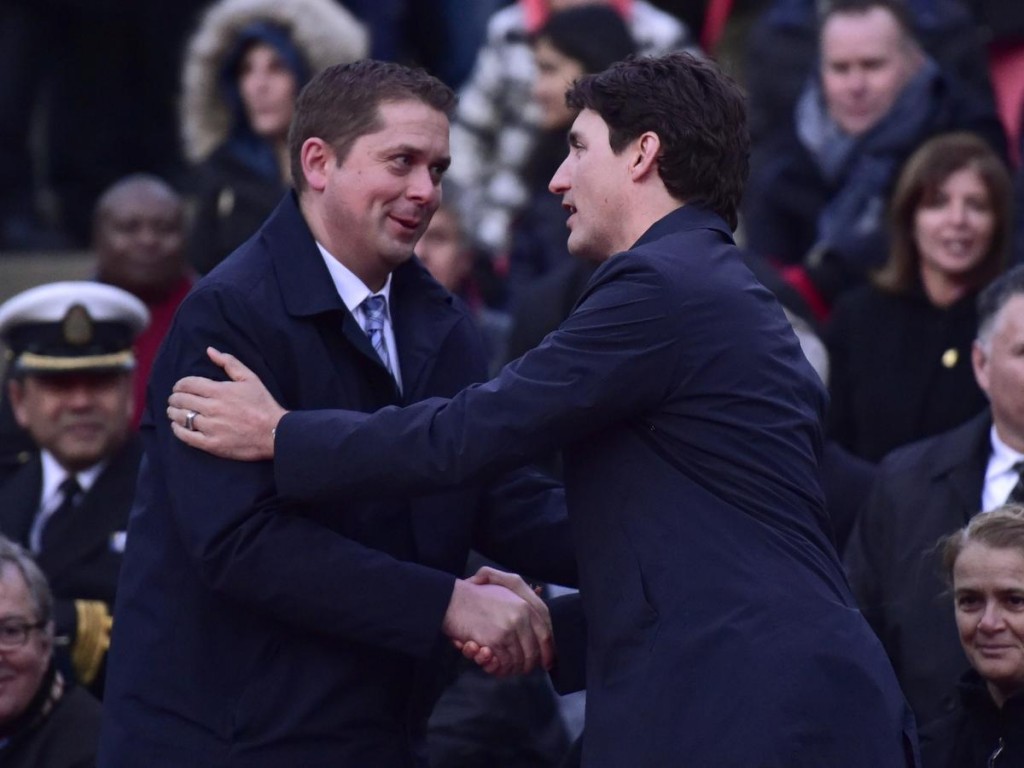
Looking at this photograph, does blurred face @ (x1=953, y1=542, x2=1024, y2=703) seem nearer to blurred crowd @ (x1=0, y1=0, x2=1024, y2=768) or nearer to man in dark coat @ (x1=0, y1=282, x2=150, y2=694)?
blurred crowd @ (x1=0, y1=0, x2=1024, y2=768)

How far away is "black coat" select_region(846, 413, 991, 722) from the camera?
502 centimetres

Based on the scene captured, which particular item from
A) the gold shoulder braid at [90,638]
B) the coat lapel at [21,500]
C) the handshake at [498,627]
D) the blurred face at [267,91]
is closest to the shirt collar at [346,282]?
the handshake at [498,627]

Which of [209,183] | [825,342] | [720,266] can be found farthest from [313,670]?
[209,183]

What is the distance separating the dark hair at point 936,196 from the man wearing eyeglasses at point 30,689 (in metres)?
2.80

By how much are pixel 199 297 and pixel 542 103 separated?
12.4 ft

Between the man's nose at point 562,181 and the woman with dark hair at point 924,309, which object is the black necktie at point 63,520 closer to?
the woman with dark hair at point 924,309

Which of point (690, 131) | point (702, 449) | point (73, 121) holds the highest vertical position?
point (73, 121)

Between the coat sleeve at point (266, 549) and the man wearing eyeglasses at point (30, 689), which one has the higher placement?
the coat sleeve at point (266, 549)

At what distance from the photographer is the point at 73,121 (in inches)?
351

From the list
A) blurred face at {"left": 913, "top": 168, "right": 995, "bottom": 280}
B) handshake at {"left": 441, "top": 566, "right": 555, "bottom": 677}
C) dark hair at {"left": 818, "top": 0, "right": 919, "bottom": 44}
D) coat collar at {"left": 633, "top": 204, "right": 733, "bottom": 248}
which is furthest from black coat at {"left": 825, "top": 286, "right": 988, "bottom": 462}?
coat collar at {"left": 633, "top": 204, "right": 733, "bottom": 248}

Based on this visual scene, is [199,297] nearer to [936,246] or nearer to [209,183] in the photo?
[936,246]

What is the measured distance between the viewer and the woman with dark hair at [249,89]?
7594 millimetres

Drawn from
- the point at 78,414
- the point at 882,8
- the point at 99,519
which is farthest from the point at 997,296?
the point at 78,414

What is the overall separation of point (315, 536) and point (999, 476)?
2.04 metres
